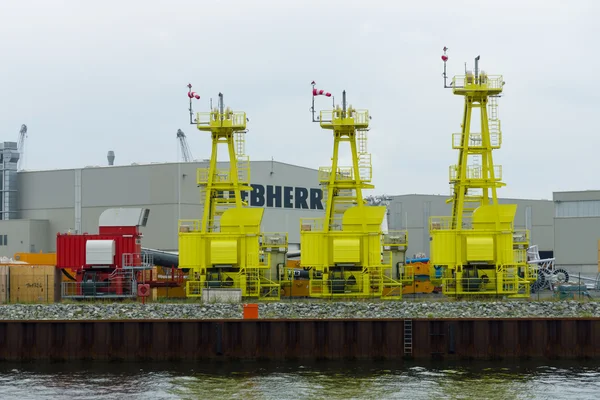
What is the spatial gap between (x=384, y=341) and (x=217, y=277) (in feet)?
37.6

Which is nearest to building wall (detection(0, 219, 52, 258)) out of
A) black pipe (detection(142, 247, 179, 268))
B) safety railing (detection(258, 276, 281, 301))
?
black pipe (detection(142, 247, 179, 268))

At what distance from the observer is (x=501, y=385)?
111 feet

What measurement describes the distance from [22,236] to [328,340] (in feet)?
120

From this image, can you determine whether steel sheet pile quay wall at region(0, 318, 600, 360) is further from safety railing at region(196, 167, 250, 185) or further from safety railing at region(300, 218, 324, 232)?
safety railing at region(196, 167, 250, 185)

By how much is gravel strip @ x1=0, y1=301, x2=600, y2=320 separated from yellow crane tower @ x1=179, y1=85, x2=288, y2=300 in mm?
4959

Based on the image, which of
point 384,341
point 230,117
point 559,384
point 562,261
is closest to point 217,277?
point 230,117

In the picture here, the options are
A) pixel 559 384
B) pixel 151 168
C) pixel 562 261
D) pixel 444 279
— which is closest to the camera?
pixel 559 384

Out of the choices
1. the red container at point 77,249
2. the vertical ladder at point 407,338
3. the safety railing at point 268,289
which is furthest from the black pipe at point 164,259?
the vertical ladder at point 407,338

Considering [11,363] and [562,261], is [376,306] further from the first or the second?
[562,261]

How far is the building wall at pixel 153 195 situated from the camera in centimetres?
6712

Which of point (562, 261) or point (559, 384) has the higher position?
point (562, 261)

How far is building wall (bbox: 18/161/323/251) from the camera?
220ft

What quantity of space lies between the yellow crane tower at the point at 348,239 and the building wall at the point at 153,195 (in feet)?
66.4

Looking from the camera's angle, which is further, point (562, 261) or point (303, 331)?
point (562, 261)
